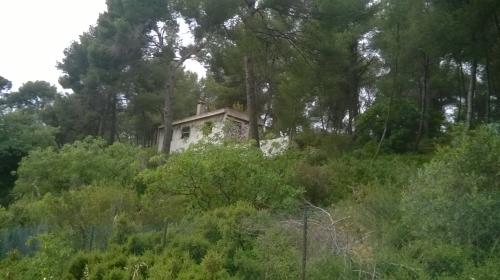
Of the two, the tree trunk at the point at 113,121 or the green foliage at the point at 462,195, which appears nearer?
the green foliage at the point at 462,195

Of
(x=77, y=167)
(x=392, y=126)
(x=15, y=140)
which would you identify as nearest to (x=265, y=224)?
(x=77, y=167)

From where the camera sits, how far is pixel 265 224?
933 centimetres

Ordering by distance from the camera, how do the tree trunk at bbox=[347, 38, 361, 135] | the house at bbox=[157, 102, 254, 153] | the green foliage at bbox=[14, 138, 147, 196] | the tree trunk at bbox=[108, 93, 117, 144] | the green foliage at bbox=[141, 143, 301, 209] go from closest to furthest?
the green foliage at bbox=[141, 143, 301, 209] → the green foliage at bbox=[14, 138, 147, 196] → the tree trunk at bbox=[347, 38, 361, 135] → the house at bbox=[157, 102, 254, 153] → the tree trunk at bbox=[108, 93, 117, 144]

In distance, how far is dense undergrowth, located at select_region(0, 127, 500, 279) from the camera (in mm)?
7379

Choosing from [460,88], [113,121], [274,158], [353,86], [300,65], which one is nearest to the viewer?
[274,158]

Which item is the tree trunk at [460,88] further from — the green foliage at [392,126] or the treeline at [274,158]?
the green foliage at [392,126]

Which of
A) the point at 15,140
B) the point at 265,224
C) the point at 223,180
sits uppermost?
the point at 15,140

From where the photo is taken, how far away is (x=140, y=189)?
56.3ft

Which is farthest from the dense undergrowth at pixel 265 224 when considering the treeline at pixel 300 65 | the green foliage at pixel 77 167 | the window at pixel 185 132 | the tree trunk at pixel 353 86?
the window at pixel 185 132

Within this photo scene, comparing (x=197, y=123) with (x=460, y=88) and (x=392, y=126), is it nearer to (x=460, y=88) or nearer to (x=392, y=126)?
(x=392, y=126)

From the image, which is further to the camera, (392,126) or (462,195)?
(392,126)

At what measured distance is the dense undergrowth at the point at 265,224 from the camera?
7379mm

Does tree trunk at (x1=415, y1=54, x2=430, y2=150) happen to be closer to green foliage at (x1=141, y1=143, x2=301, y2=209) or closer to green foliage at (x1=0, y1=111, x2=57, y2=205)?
green foliage at (x1=141, y1=143, x2=301, y2=209)

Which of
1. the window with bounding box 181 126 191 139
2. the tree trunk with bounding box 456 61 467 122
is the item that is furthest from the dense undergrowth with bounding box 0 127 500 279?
the window with bounding box 181 126 191 139
